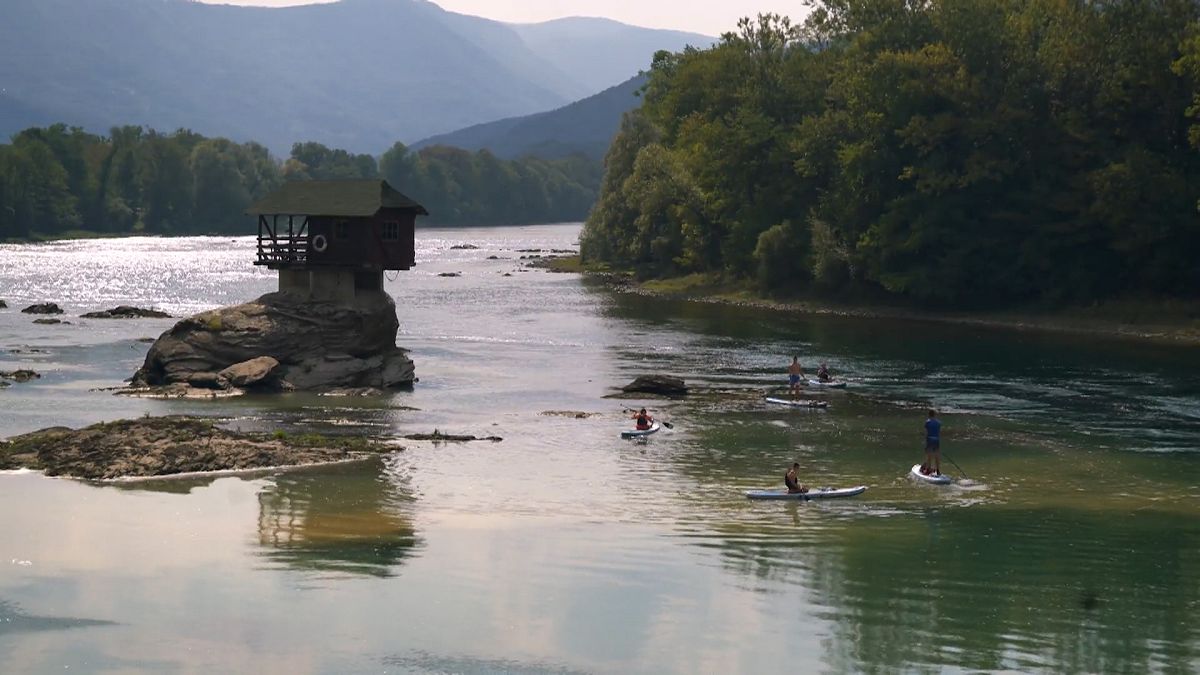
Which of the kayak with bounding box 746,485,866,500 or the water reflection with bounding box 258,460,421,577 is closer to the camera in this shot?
the water reflection with bounding box 258,460,421,577

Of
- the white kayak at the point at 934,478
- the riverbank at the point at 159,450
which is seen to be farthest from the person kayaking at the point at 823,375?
the riverbank at the point at 159,450

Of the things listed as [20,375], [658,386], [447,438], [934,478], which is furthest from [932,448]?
[20,375]

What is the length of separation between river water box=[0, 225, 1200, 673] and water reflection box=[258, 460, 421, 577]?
0.15 metres

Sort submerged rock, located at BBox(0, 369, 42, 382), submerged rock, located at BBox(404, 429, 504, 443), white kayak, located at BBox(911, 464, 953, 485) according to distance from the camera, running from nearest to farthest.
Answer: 1. white kayak, located at BBox(911, 464, 953, 485)
2. submerged rock, located at BBox(404, 429, 504, 443)
3. submerged rock, located at BBox(0, 369, 42, 382)

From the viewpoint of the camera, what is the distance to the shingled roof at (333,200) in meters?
76.5

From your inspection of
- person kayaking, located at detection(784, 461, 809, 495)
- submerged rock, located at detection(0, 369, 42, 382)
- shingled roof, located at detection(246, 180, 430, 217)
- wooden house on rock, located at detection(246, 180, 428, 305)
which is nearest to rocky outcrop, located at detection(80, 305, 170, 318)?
shingled roof, located at detection(246, 180, 430, 217)

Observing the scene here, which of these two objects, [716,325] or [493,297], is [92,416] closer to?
[716,325]

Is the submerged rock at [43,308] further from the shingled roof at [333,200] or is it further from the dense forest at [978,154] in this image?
the dense forest at [978,154]

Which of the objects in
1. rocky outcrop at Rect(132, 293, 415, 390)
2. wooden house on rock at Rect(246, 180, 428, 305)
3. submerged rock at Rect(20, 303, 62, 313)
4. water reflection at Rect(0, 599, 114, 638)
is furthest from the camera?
submerged rock at Rect(20, 303, 62, 313)

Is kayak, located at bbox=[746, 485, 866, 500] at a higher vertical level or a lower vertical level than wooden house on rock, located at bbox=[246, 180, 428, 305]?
lower

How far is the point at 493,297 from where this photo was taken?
13350 cm

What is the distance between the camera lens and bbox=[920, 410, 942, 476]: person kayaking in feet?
168


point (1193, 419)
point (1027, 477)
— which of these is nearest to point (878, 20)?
point (1193, 419)

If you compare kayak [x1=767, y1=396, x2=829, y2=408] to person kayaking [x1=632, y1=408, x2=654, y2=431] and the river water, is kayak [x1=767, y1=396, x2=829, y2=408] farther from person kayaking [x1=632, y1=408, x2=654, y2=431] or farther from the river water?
person kayaking [x1=632, y1=408, x2=654, y2=431]
